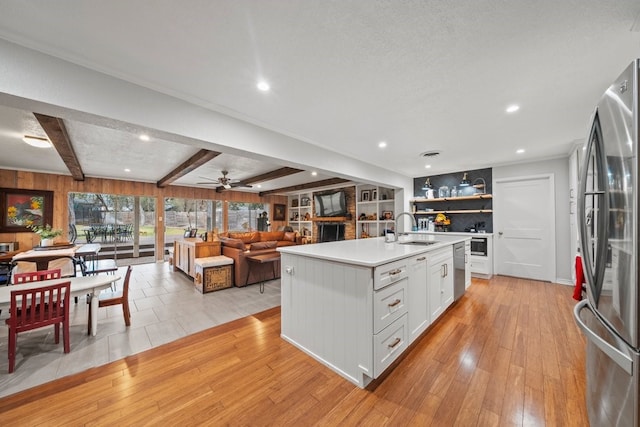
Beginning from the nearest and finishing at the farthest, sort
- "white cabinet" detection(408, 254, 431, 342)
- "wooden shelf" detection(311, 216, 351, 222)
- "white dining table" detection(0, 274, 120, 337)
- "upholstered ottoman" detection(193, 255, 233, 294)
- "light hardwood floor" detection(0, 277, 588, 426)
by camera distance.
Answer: "light hardwood floor" detection(0, 277, 588, 426) → "white cabinet" detection(408, 254, 431, 342) → "white dining table" detection(0, 274, 120, 337) → "upholstered ottoman" detection(193, 255, 233, 294) → "wooden shelf" detection(311, 216, 351, 222)

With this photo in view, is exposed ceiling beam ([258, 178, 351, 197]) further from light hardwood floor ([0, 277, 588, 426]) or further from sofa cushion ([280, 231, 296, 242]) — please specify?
light hardwood floor ([0, 277, 588, 426])

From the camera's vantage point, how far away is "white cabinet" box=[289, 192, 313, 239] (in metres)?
8.76

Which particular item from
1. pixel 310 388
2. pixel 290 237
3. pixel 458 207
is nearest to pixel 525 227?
pixel 458 207

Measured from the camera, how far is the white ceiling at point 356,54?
129 centimetres

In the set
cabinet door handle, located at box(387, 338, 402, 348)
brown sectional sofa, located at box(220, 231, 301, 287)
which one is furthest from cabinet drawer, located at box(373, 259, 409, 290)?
brown sectional sofa, located at box(220, 231, 301, 287)

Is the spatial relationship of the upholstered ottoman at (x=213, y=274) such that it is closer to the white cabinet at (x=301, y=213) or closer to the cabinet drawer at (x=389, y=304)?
the cabinet drawer at (x=389, y=304)

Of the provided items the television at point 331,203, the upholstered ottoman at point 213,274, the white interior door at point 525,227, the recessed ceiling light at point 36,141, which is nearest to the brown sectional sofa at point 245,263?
the upholstered ottoman at point 213,274

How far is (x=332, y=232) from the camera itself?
283 inches

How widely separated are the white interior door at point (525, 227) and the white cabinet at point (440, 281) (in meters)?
2.88

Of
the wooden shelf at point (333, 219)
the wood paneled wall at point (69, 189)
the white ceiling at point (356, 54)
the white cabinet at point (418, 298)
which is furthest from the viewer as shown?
the wooden shelf at point (333, 219)

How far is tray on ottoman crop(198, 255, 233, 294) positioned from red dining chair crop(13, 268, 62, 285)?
1.74m

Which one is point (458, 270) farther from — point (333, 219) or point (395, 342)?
point (333, 219)

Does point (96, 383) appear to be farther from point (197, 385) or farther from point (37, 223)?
point (37, 223)

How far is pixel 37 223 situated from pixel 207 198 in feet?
12.8
